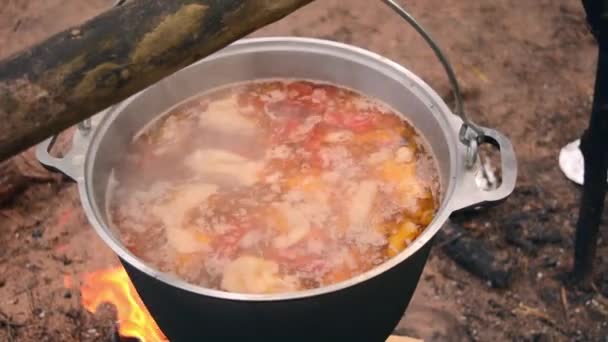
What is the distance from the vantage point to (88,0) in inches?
212

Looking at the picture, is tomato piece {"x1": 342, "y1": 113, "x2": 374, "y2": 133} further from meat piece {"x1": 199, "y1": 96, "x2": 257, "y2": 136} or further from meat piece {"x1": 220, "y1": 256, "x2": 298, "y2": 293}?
meat piece {"x1": 220, "y1": 256, "x2": 298, "y2": 293}

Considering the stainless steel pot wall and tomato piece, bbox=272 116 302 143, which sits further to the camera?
tomato piece, bbox=272 116 302 143

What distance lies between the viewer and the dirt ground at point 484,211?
132 inches

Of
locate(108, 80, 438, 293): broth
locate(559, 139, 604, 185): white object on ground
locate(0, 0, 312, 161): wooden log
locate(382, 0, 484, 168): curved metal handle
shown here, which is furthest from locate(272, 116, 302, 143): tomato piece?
locate(559, 139, 604, 185): white object on ground

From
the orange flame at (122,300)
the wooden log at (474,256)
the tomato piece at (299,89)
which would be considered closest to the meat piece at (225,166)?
the tomato piece at (299,89)

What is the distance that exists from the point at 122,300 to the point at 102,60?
1887mm

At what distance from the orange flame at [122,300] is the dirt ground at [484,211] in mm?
66

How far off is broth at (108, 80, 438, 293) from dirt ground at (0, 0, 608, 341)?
1.03 metres

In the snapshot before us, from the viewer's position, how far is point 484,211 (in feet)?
12.4

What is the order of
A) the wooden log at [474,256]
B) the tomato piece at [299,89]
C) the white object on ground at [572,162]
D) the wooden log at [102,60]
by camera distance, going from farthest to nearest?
1. the white object on ground at [572,162]
2. the wooden log at [474,256]
3. the tomato piece at [299,89]
4. the wooden log at [102,60]

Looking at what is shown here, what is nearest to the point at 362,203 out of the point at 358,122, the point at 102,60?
the point at 358,122

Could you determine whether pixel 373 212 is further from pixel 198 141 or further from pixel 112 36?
pixel 112 36

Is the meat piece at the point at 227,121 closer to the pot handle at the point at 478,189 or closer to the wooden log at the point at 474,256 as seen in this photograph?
the pot handle at the point at 478,189

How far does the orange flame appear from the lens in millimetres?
3109
